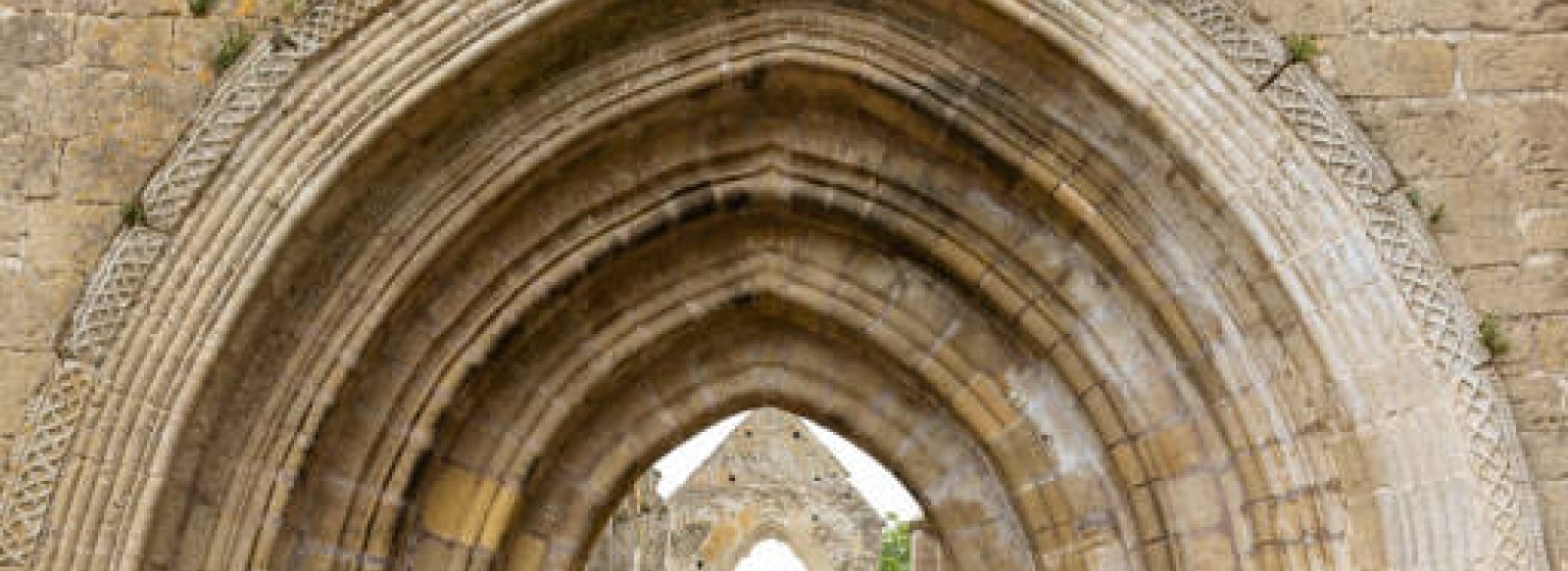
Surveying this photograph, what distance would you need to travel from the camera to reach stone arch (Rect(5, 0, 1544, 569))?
4.20 meters

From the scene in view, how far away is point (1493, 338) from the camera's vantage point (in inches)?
167

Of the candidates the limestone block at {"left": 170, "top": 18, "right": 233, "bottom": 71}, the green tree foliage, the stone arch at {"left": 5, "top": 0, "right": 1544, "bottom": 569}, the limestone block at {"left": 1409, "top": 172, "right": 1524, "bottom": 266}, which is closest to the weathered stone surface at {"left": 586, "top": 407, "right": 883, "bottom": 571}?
the green tree foliage

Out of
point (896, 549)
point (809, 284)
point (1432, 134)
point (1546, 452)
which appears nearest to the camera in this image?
point (1546, 452)

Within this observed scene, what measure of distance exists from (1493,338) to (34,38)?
4733 mm

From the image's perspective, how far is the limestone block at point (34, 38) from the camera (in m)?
4.55

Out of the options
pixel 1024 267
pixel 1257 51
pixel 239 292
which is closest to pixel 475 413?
pixel 239 292

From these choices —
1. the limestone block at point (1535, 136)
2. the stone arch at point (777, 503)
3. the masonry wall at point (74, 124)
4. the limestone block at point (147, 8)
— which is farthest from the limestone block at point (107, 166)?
the stone arch at point (777, 503)

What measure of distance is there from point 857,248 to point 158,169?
246 cm

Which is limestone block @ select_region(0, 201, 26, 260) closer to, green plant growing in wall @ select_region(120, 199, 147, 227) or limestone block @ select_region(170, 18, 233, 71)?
green plant growing in wall @ select_region(120, 199, 147, 227)

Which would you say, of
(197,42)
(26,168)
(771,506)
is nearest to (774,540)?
(771,506)

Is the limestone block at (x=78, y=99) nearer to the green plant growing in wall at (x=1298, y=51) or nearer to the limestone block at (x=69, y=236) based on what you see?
the limestone block at (x=69, y=236)

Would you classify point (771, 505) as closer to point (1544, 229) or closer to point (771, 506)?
point (771, 506)

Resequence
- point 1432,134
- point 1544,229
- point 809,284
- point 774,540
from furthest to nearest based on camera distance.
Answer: point 774,540, point 809,284, point 1432,134, point 1544,229

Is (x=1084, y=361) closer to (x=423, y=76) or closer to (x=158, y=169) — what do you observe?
(x=423, y=76)
